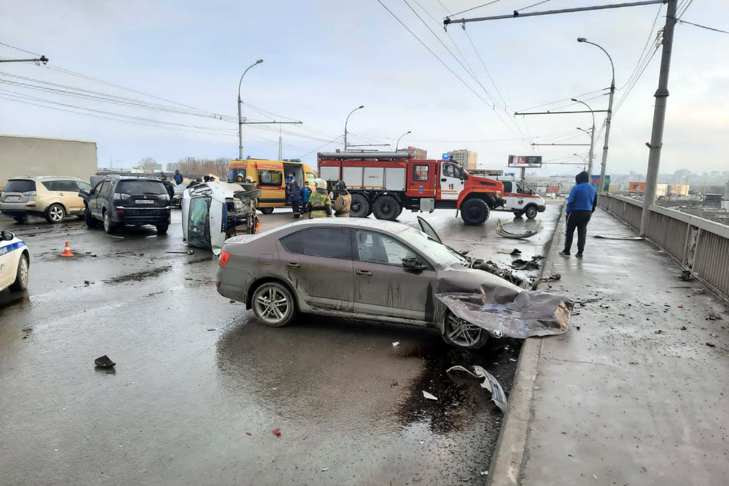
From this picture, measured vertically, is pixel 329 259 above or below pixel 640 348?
above

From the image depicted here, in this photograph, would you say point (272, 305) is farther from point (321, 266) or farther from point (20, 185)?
point (20, 185)

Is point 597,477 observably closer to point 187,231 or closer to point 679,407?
point 679,407

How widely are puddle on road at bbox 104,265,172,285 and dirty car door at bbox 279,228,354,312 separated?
421cm

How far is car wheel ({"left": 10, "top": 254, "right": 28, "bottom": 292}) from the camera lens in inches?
287

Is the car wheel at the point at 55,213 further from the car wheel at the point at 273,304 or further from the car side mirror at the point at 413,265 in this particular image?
the car side mirror at the point at 413,265

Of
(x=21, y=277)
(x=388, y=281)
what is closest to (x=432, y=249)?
(x=388, y=281)

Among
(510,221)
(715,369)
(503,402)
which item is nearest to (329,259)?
(503,402)

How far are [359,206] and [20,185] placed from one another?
12899 millimetres

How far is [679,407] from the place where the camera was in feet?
12.1

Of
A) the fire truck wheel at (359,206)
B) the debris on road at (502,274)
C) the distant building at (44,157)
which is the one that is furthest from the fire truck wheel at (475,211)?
the distant building at (44,157)

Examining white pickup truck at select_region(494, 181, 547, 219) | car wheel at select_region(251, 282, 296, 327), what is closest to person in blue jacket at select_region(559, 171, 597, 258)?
car wheel at select_region(251, 282, 296, 327)

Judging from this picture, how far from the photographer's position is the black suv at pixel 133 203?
13.4m

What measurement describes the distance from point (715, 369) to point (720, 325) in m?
1.67

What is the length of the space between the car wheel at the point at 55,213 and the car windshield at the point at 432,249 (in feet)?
52.3
